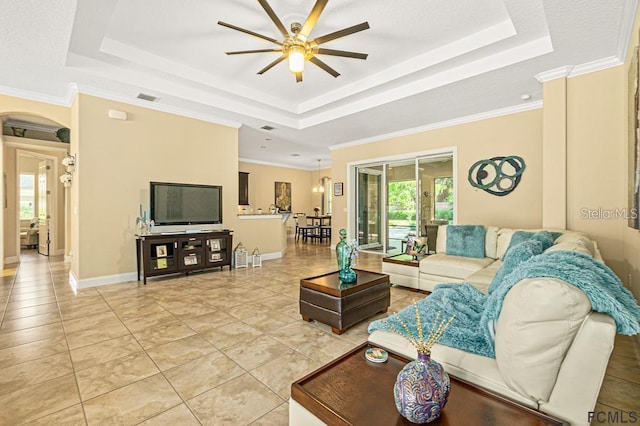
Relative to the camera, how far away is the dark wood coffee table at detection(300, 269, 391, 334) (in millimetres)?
2607

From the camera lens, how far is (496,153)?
5.05 meters

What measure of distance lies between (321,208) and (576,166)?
9.01 meters

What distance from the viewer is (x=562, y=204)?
3.63 meters

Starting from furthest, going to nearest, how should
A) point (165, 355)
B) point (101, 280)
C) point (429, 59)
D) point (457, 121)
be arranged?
point (457, 121), point (101, 280), point (429, 59), point (165, 355)

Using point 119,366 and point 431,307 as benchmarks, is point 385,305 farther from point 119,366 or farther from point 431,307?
point 119,366

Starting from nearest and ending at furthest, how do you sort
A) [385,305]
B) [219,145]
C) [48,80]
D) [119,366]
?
[119,366]
[385,305]
[48,80]
[219,145]

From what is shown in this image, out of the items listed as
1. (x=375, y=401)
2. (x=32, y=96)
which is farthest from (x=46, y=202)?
(x=375, y=401)

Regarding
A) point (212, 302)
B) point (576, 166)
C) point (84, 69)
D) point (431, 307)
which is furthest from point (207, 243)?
point (576, 166)

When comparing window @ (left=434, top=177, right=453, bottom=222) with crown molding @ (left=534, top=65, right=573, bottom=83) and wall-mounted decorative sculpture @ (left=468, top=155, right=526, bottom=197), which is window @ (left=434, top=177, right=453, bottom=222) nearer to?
wall-mounted decorative sculpture @ (left=468, top=155, right=526, bottom=197)

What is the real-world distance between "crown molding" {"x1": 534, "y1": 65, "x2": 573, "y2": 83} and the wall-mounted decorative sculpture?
140 centimetres

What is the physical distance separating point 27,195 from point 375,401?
11.8 meters

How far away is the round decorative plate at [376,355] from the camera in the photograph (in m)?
1.34

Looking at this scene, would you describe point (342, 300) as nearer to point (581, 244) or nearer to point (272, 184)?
point (581, 244)

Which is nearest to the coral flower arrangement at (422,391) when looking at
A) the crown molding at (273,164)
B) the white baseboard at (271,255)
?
the white baseboard at (271,255)
